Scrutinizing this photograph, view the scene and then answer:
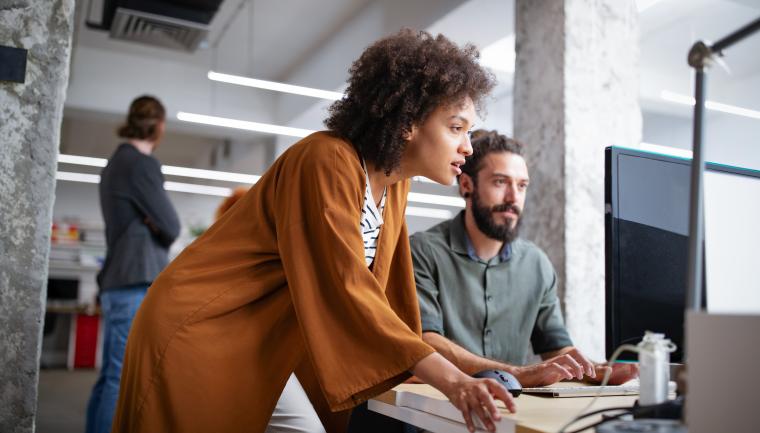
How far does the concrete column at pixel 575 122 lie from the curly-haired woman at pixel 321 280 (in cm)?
156

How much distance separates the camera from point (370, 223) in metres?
1.55

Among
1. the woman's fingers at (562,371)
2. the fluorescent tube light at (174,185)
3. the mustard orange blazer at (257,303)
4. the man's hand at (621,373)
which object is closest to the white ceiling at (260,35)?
the fluorescent tube light at (174,185)

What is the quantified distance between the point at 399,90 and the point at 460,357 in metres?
0.71

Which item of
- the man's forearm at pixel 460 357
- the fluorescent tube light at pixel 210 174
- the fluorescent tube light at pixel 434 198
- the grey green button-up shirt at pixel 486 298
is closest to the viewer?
the man's forearm at pixel 460 357

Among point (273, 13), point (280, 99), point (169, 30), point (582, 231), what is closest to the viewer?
point (582, 231)

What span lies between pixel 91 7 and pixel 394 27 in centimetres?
287

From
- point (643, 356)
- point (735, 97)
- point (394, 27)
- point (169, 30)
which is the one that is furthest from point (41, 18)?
point (735, 97)

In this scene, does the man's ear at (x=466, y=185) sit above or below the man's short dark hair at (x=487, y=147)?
below

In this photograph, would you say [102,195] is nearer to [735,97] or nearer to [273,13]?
[273,13]

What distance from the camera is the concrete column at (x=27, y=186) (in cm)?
197

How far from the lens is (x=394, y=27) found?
6055 mm

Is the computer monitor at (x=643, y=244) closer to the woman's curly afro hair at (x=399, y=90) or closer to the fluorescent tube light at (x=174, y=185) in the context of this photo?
the woman's curly afro hair at (x=399, y=90)

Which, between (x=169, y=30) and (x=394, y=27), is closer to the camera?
(x=169, y=30)

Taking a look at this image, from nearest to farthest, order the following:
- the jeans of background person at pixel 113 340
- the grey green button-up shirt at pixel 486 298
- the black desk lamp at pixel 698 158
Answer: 1. the black desk lamp at pixel 698 158
2. the grey green button-up shirt at pixel 486 298
3. the jeans of background person at pixel 113 340
